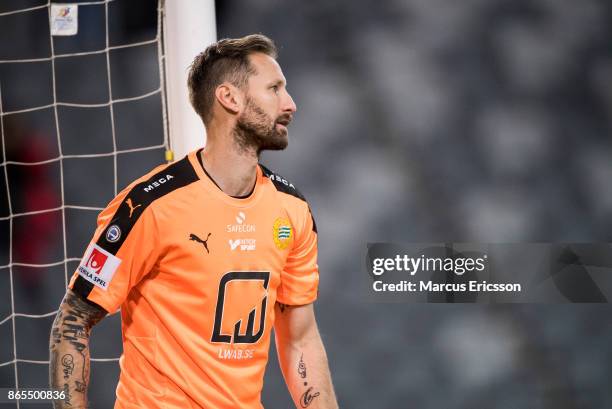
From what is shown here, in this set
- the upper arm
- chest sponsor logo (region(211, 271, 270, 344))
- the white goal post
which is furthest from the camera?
the white goal post

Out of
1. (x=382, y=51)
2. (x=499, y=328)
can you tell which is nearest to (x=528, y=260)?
(x=499, y=328)

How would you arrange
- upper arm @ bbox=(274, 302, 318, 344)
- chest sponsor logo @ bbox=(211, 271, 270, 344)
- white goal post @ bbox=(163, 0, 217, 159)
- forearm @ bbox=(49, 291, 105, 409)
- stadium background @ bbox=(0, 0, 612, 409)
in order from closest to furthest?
1. forearm @ bbox=(49, 291, 105, 409)
2. chest sponsor logo @ bbox=(211, 271, 270, 344)
3. upper arm @ bbox=(274, 302, 318, 344)
4. white goal post @ bbox=(163, 0, 217, 159)
5. stadium background @ bbox=(0, 0, 612, 409)

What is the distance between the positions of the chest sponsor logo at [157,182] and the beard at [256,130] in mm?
171

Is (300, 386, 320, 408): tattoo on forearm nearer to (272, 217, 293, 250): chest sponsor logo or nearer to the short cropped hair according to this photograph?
(272, 217, 293, 250): chest sponsor logo

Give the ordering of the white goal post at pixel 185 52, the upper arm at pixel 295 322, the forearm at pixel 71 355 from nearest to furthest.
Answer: the forearm at pixel 71 355
the upper arm at pixel 295 322
the white goal post at pixel 185 52

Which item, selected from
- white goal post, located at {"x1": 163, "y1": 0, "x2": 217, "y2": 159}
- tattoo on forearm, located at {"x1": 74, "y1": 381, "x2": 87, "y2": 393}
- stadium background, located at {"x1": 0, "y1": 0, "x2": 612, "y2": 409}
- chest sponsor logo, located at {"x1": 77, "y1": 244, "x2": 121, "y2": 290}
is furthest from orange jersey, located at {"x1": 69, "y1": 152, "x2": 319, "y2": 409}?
stadium background, located at {"x1": 0, "y1": 0, "x2": 612, "y2": 409}

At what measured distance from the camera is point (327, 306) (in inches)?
108

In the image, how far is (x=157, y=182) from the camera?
1.56 metres

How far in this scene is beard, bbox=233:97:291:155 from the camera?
163 centimetres

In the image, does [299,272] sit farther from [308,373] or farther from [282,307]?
[308,373]

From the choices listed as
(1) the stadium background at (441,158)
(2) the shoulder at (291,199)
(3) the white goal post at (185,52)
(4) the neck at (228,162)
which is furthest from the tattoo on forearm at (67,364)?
(1) the stadium background at (441,158)

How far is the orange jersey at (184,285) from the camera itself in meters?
1.49

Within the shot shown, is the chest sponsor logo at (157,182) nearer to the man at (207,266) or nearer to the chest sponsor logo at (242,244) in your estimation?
the man at (207,266)

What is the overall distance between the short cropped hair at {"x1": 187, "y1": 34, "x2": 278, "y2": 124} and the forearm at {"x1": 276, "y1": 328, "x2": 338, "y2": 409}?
57cm
